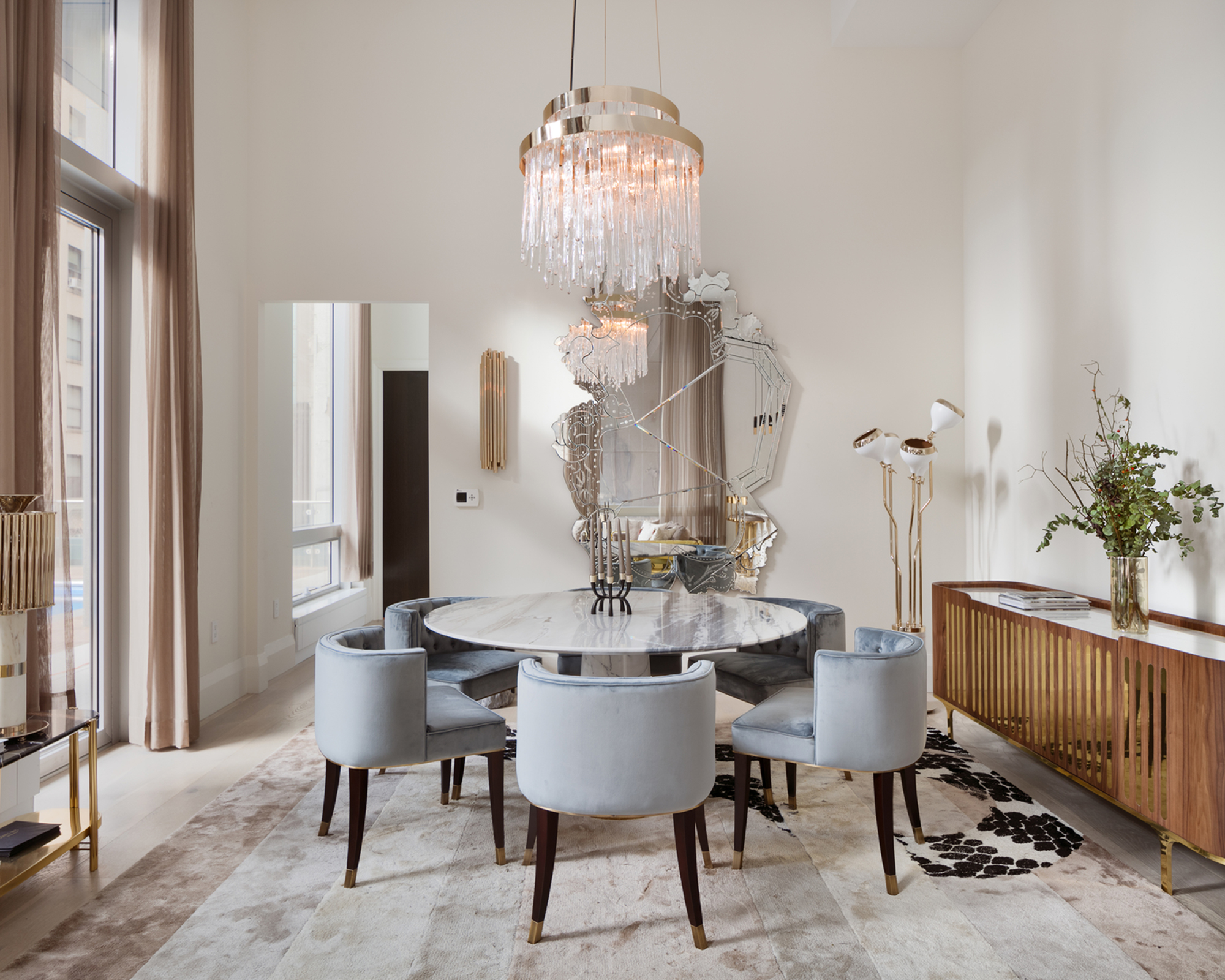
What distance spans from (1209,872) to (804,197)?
11.4 feet

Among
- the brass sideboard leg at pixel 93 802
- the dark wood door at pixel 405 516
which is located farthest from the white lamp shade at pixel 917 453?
the brass sideboard leg at pixel 93 802

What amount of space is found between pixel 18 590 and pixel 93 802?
67 cm

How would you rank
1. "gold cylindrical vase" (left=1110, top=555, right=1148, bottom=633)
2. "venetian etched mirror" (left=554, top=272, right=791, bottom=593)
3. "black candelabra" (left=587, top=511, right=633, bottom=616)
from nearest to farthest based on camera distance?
"gold cylindrical vase" (left=1110, top=555, right=1148, bottom=633), "black candelabra" (left=587, top=511, right=633, bottom=616), "venetian etched mirror" (left=554, top=272, right=791, bottom=593)

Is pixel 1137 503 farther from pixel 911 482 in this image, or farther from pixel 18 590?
pixel 18 590

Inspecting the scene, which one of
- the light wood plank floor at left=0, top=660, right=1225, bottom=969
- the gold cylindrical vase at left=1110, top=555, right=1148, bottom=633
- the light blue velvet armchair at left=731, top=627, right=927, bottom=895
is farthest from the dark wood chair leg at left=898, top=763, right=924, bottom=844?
the gold cylindrical vase at left=1110, top=555, right=1148, bottom=633

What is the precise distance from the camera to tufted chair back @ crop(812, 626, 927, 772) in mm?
2105

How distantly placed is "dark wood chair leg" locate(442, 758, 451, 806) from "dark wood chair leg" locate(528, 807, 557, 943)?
0.93 meters

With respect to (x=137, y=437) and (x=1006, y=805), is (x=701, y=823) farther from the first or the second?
(x=137, y=437)

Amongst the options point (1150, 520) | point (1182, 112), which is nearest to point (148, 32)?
point (1182, 112)

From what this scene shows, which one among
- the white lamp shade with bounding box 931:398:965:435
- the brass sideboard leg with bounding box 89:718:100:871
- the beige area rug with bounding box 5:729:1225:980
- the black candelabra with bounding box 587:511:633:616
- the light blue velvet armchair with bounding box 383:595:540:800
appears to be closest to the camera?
the beige area rug with bounding box 5:729:1225:980

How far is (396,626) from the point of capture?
2.86 metres

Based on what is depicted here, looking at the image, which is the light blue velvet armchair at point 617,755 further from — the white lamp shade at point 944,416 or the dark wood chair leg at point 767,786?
the white lamp shade at point 944,416

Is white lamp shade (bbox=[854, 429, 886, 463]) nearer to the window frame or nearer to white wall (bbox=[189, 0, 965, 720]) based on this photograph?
white wall (bbox=[189, 0, 965, 720])

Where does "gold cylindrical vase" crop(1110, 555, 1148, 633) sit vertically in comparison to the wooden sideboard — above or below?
above
